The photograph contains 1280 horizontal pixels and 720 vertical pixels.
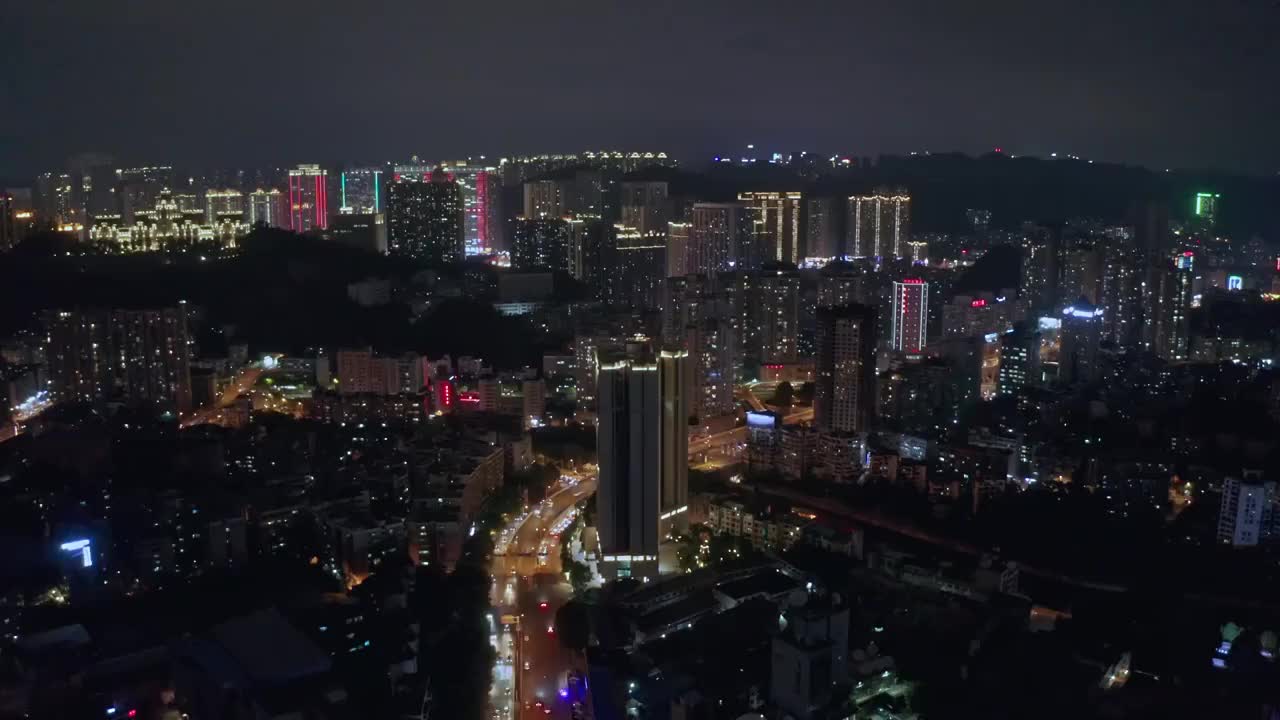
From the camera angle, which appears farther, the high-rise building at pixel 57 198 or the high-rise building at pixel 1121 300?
the high-rise building at pixel 57 198

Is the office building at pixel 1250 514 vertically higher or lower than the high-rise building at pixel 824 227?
lower

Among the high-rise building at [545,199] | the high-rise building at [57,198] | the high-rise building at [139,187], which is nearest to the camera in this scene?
the high-rise building at [57,198]

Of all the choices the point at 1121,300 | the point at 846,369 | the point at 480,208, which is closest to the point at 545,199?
the point at 480,208

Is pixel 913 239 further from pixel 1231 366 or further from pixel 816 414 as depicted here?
pixel 816 414

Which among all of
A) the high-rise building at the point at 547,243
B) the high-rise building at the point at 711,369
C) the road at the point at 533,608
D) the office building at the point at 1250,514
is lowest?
the road at the point at 533,608

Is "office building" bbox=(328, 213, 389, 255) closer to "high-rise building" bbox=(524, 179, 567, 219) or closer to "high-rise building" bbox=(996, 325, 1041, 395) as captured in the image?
"high-rise building" bbox=(524, 179, 567, 219)

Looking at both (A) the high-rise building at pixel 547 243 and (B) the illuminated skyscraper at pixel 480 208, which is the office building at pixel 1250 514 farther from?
(B) the illuminated skyscraper at pixel 480 208

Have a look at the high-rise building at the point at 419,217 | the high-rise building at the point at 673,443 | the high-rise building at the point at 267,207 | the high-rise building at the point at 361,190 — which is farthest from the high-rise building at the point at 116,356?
the high-rise building at the point at 361,190

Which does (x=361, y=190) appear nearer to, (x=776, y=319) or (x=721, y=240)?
(x=721, y=240)
